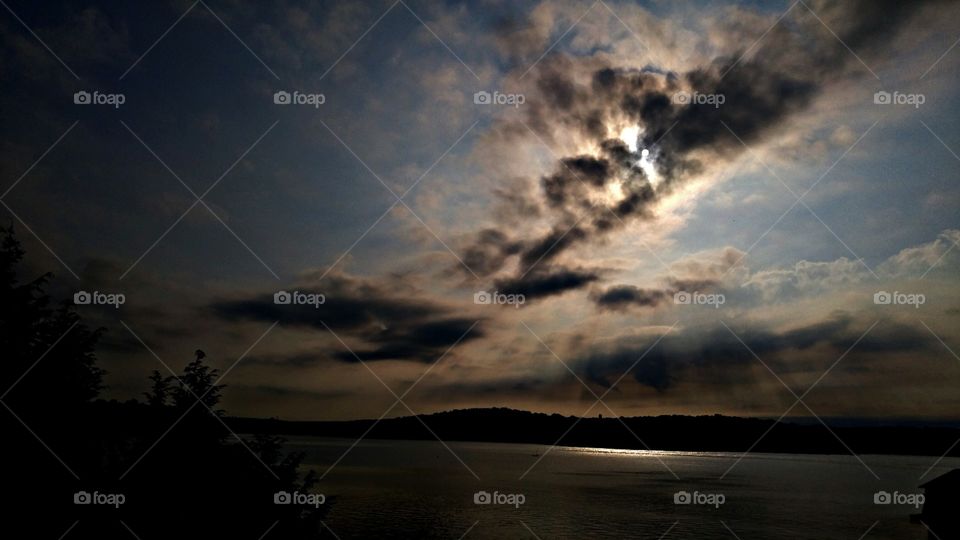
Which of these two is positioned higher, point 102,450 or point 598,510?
point 598,510

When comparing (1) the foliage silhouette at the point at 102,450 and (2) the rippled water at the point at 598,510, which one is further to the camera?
(2) the rippled water at the point at 598,510

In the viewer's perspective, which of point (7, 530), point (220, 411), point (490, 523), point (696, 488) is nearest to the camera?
point (7, 530)

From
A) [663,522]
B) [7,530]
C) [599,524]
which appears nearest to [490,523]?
[599,524]

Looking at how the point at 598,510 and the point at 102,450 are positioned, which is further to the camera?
the point at 598,510

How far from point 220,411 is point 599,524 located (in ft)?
224

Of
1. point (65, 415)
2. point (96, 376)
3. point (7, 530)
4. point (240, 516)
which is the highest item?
point (96, 376)

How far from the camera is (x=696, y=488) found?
405ft

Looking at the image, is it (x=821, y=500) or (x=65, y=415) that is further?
(x=821, y=500)

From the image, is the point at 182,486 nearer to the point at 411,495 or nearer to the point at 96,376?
the point at 96,376

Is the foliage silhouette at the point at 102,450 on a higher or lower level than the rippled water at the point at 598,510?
lower

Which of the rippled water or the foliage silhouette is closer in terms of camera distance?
Answer: the foliage silhouette

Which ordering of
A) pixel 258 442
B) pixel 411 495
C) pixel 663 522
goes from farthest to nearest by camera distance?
1. pixel 411 495
2. pixel 663 522
3. pixel 258 442

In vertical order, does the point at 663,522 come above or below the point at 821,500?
below

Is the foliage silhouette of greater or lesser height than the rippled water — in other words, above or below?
below
